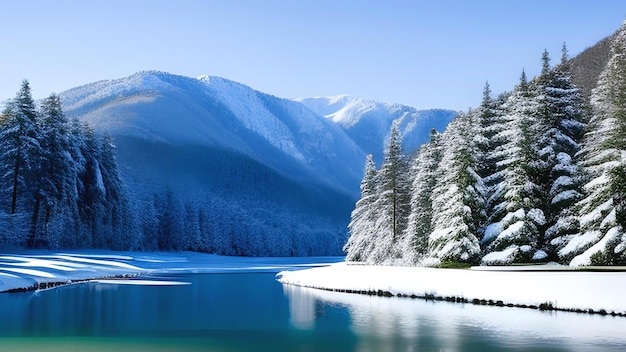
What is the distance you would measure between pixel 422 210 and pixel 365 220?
67.2ft

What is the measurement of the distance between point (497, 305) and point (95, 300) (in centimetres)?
2086

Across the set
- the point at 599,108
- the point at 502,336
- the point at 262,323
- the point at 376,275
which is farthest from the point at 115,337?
the point at 599,108

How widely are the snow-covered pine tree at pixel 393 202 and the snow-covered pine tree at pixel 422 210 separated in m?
6.01

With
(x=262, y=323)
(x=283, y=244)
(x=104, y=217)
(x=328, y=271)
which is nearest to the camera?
(x=262, y=323)

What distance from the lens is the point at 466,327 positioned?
23531 millimetres

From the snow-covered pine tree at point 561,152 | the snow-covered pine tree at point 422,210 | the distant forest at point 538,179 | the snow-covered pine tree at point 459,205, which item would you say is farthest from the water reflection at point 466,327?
the snow-covered pine tree at point 422,210

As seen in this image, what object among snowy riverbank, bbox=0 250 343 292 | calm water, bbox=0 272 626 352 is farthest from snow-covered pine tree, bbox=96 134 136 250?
calm water, bbox=0 272 626 352

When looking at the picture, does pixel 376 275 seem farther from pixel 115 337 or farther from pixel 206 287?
pixel 115 337

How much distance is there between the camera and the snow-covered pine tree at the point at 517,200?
126ft

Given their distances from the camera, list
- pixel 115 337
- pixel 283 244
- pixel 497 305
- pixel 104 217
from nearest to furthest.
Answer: pixel 115 337
pixel 497 305
pixel 104 217
pixel 283 244

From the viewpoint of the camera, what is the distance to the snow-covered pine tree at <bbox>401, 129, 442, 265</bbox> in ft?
168

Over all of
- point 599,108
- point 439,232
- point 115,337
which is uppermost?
point 599,108

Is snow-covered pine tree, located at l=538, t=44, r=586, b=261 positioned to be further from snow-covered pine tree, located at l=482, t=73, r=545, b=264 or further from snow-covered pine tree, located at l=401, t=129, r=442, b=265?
snow-covered pine tree, located at l=401, t=129, r=442, b=265

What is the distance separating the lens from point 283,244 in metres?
152
